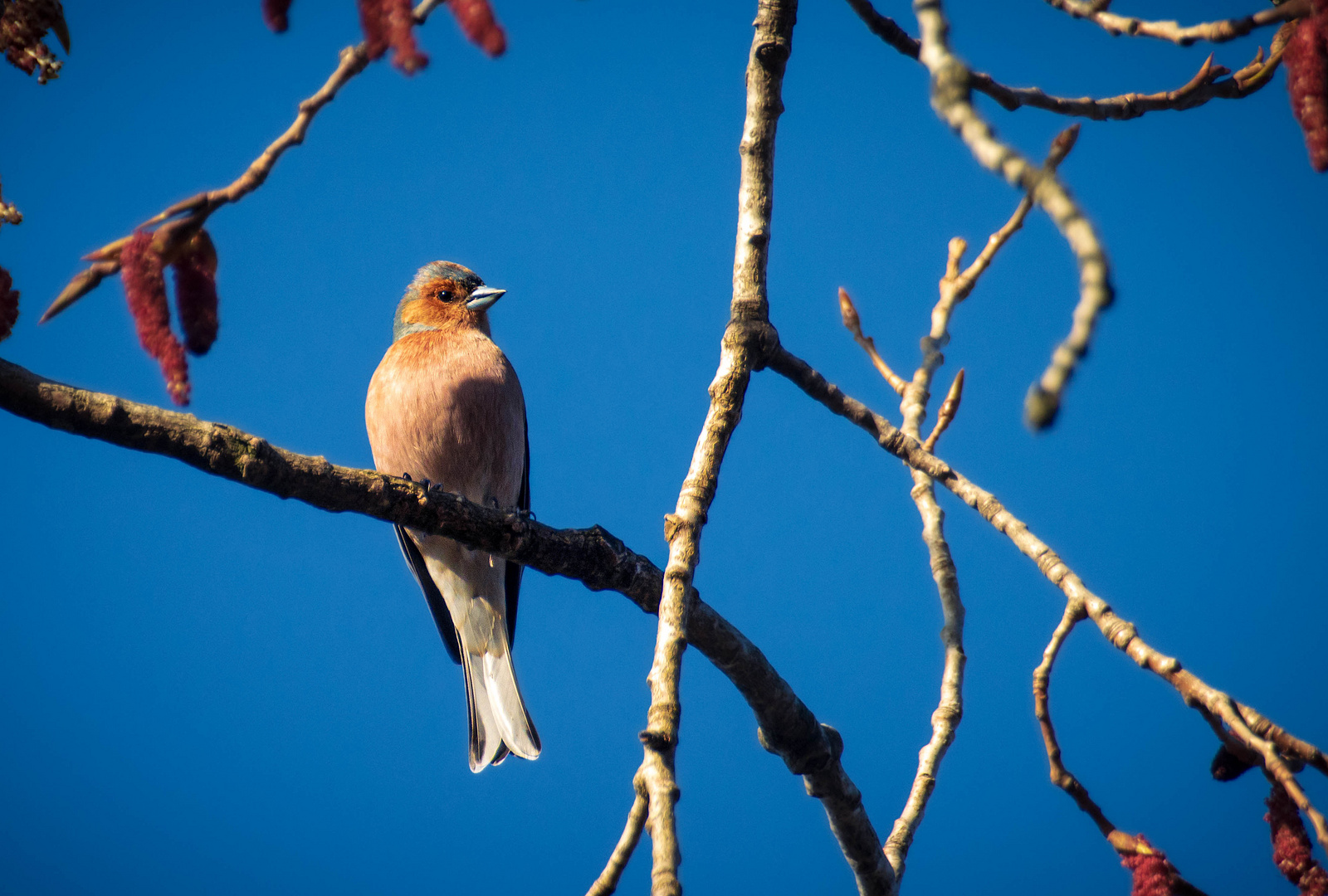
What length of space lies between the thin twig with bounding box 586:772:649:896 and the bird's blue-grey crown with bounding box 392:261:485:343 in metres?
5.32

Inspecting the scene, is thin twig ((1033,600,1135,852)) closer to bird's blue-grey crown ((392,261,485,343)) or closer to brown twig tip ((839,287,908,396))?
brown twig tip ((839,287,908,396))

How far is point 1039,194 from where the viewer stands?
988mm

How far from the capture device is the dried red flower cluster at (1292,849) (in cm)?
171

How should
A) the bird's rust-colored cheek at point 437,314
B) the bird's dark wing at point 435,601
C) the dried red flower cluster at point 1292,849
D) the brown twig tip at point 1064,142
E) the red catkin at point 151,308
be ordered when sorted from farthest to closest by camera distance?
1. the bird's rust-colored cheek at point 437,314
2. the bird's dark wing at point 435,601
3. the brown twig tip at point 1064,142
4. the dried red flower cluster at point 1292,849
5. the red catkin at point 151,308

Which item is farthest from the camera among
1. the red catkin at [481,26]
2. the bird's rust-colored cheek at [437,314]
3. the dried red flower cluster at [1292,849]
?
the bird's rust-colored cheek at [437,314]

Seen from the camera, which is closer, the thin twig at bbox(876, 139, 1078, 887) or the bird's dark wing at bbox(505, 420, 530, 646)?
the thin twig at bbox(876, 139, 1078, 887)

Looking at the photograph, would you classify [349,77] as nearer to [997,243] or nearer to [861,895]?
[997,243]

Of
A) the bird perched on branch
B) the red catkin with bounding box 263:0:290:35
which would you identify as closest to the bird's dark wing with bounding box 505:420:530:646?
the bird perched on branch

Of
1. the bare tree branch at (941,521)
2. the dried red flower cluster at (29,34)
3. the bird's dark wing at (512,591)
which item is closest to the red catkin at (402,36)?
the dried red flower cluster at (29,34)

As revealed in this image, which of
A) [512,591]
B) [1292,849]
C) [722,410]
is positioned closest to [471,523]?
[722,410]

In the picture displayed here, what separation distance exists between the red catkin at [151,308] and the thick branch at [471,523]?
99cm

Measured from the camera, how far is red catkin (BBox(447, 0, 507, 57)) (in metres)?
1.21

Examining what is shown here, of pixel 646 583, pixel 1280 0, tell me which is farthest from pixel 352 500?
pixel 1280 0

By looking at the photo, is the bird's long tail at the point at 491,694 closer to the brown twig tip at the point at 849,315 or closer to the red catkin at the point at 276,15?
the brown twig tip at the point at 849,315
